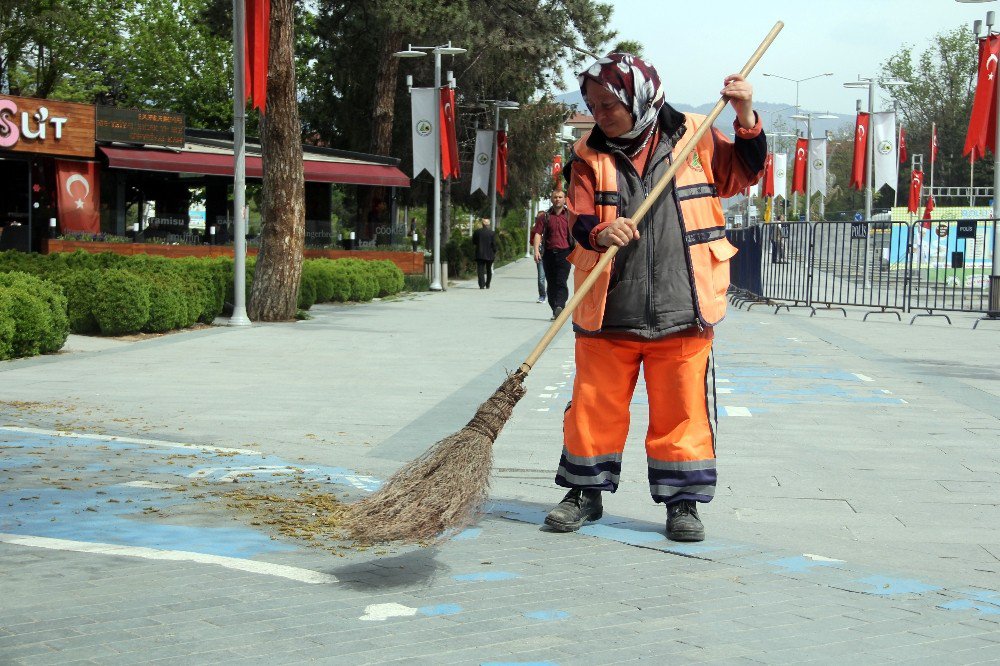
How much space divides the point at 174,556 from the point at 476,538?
1204 millimetres

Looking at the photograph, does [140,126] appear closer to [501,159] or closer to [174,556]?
[501,159]

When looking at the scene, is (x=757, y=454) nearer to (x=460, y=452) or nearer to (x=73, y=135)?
(x=460, y=452)

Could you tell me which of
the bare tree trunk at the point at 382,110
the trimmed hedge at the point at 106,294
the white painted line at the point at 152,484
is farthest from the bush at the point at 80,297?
the bare tree trunk at the point at 382,110

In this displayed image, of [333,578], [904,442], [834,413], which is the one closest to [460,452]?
[333,578]

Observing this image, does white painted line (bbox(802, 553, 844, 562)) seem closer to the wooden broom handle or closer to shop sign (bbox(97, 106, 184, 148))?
the wooden broom handle

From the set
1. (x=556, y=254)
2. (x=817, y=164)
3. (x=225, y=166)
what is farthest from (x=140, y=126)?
(x=817, y=164)

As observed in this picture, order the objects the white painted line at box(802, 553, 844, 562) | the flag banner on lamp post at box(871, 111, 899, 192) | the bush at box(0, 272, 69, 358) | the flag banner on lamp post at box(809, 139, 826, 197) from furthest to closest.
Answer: the flag banner on lamp post at box(809, 139, 826, 197) < the flag banner on lamp post at box(871, 111, 899, 192) < the bush at box(0, 272, 69, 358) < the white painted line at box(802, 553, 844, 562)

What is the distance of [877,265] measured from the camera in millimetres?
23547

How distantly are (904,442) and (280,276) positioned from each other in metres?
12.1

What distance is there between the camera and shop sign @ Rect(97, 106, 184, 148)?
99.9ft

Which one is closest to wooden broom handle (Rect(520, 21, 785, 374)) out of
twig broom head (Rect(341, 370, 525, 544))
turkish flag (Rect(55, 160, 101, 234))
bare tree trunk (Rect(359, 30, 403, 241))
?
twig broom head (Rect(341, 370, 525, 544))

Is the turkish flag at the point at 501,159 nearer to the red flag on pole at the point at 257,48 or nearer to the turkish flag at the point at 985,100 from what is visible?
the turkish flag at the point at 985,100

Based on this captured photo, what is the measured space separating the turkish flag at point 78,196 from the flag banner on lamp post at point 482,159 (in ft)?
37.1

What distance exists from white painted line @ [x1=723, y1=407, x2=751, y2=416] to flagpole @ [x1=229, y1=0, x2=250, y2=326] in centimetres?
961
